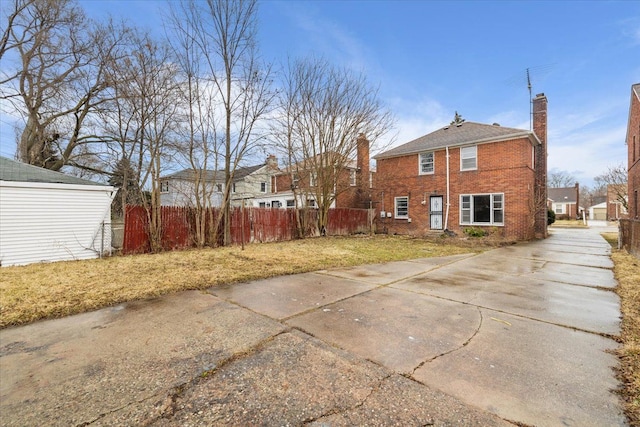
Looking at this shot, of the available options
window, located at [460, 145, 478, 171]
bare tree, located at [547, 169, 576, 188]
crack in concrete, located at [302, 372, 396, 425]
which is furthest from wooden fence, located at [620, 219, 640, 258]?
bare tree, located at [547, 169, 576, 188]

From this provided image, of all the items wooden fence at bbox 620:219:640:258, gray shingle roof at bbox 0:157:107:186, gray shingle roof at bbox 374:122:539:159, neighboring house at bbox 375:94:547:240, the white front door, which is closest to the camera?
gray shingle roof at bbox 0:157:107:186

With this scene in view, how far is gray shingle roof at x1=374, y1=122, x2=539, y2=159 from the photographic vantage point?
13.9 m

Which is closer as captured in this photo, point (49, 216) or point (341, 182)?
point (49, 216)

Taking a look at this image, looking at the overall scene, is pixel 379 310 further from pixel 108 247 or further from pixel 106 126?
pixel 106 126

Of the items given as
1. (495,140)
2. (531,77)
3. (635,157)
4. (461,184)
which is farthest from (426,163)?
(635,157)

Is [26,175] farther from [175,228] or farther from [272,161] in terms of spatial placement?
[272,161]

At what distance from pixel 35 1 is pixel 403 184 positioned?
20.3 meters

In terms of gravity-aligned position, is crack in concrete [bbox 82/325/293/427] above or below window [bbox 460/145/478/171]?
below

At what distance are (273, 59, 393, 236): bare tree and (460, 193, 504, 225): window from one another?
19.7 ft

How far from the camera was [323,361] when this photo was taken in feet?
8.45

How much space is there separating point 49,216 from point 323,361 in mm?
9897

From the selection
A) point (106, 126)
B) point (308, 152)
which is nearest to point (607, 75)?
point (308, 152)

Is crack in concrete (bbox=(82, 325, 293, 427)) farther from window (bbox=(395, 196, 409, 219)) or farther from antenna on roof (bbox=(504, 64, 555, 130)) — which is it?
→ antenna on roof (bbox=(504, 64, 555, 130))

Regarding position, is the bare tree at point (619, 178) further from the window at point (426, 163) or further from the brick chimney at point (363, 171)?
the brick chimney at point (363, 171)
